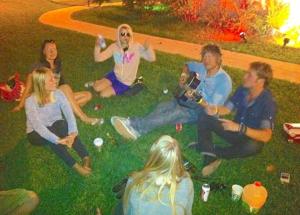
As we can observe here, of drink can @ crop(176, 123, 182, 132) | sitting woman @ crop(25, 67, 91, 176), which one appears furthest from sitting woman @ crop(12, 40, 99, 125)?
drink can @ crop(176, 123, 182, 132)

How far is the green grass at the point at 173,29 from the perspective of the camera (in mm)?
11000

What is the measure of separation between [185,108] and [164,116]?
1.39 ft

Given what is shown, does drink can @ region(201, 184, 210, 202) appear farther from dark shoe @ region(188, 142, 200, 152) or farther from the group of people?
dark shoe @ region(188, 142, 200, 152)

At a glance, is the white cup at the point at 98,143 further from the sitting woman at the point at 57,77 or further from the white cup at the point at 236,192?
the white cup at the point at 236,192

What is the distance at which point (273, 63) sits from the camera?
400 inches

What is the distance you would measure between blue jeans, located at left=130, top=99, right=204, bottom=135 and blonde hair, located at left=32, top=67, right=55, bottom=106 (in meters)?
1.69

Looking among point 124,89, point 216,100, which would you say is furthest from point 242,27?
point 216,100

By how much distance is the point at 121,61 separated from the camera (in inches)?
304

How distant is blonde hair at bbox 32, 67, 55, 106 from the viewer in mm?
5256

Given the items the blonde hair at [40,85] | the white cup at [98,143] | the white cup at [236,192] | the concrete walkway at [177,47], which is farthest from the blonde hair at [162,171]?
the concrete walkway at [177,47]

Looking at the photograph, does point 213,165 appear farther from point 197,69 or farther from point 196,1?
point 196,1

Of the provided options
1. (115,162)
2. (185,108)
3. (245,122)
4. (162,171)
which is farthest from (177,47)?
(162,171)

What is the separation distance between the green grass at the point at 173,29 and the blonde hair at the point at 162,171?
27.0ft

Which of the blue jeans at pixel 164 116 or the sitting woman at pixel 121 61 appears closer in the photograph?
the blue jeans at pixel 164 116
